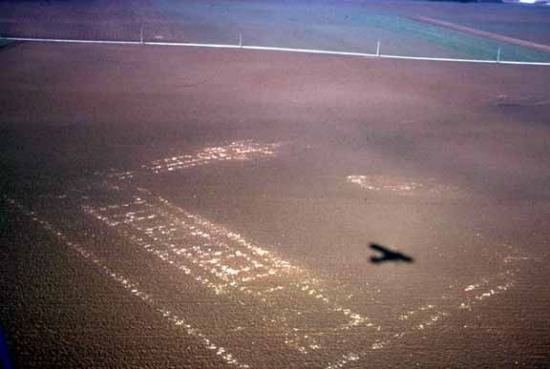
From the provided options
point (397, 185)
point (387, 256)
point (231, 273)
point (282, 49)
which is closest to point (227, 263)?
point (231, 273)

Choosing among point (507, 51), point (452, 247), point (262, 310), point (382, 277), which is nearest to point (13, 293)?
point (262, 310)

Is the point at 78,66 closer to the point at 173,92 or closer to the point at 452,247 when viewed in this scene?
the point at 173,92

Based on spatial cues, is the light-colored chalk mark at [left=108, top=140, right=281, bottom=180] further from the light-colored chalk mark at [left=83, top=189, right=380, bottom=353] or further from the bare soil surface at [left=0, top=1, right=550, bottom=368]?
the light-colored chalk mark at [left=83, top=189, right=380, bottom=353]

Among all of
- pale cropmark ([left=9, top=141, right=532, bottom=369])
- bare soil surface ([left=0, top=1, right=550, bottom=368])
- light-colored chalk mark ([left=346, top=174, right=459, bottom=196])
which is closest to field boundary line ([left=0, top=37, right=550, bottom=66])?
bare soil surface ([left=0, top=1, right=550, bottom=368])

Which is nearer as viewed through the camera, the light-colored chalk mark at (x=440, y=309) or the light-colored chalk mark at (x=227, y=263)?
the light-colored chalk mark at (x=440, y=309)

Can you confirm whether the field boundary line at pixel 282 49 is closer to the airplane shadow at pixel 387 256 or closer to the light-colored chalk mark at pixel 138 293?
the airplane shadow at pixel 387 256

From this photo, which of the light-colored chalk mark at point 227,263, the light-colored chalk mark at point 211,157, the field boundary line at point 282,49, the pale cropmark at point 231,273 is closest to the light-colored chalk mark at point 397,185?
the light-colored chalk mark at point 211,157

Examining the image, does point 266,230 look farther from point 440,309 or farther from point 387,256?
point 440,309
